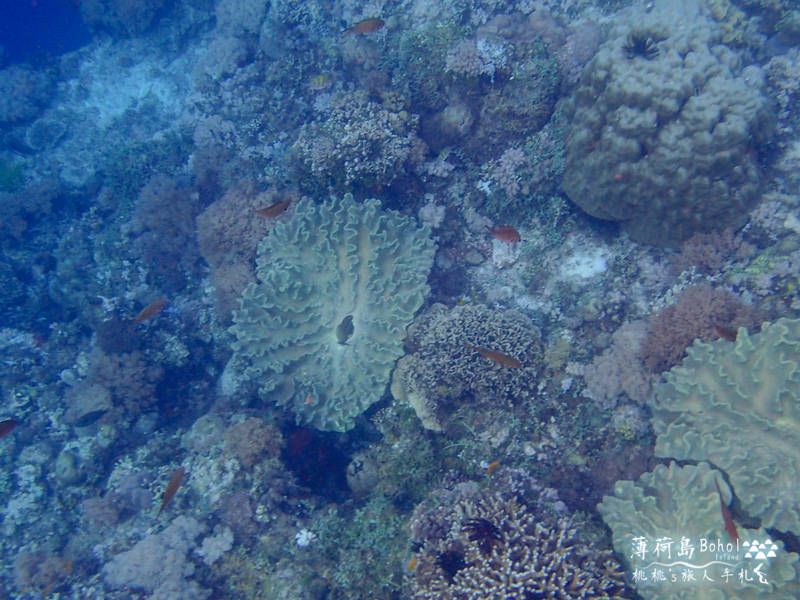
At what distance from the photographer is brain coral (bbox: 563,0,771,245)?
191 inches

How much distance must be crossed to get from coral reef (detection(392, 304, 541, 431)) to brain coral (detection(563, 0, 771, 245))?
82.3 inches

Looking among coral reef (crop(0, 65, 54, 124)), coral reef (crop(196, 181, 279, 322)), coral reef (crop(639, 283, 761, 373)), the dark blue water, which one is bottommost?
coral reef (crop(639, 283, 761, 373))

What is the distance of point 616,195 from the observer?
5512 millimetres

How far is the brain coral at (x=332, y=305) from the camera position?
6.47m

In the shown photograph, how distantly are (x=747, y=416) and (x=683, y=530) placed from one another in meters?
1.24

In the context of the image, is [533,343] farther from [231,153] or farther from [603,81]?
[231,153]

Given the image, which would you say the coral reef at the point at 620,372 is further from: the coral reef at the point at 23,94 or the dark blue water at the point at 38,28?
the dark blue water at the point at 38,28

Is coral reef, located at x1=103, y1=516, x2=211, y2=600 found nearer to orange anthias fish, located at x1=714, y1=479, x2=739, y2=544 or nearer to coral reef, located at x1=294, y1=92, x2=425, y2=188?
coral reef, located at x1=294, y1=92, x2=425, y2=188

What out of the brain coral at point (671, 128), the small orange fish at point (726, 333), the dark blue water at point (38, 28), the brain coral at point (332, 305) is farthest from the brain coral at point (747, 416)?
the dark blue water at point (38, 28)

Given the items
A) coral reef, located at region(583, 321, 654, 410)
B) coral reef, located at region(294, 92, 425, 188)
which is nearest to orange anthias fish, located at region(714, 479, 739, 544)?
coral reef, located at region(583, 321, 654, 410)

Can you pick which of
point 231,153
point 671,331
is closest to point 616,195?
point 671,331

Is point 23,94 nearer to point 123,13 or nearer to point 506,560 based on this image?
point 123,13

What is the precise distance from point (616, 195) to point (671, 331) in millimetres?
1832

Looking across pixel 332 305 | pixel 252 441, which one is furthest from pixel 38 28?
pixel 252 441
